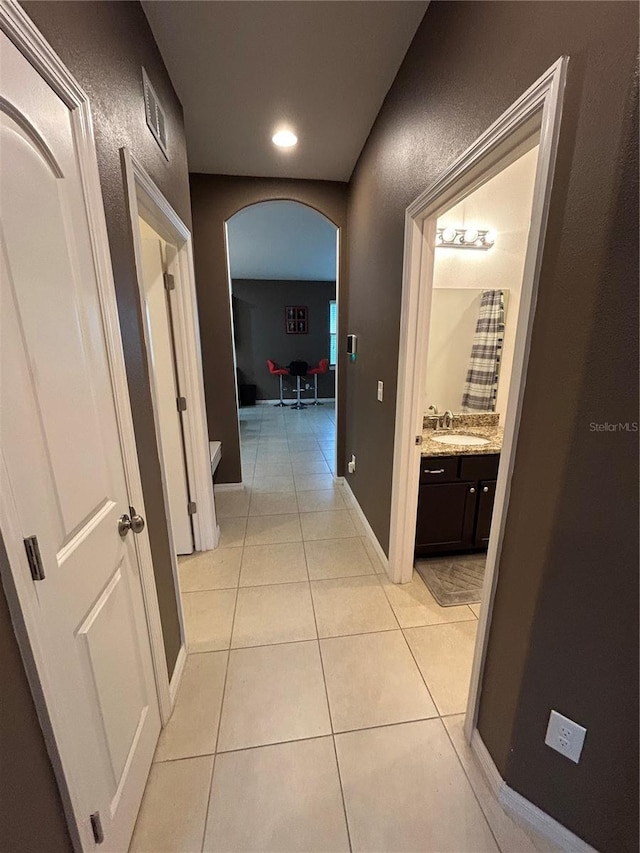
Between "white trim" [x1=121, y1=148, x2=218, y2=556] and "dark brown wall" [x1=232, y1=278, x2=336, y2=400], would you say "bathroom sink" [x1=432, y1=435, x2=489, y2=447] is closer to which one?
"white trim" [x1=121, y1=148, x2=218, y2=556]

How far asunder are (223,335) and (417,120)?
2146 mm

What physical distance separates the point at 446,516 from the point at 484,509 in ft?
0.87

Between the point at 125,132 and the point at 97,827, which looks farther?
the point at 125,132

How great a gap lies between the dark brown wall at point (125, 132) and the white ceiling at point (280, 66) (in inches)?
8.3

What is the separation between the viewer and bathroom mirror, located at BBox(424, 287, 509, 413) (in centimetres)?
261

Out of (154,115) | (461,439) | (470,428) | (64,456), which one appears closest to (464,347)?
(470,428)

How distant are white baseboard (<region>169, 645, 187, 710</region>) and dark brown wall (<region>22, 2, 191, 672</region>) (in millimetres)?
54

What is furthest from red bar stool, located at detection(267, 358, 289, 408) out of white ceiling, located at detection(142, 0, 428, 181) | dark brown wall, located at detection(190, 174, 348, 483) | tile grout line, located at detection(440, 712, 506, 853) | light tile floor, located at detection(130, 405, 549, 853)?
tile grout line, located at detection(440, 712, 506, 853)

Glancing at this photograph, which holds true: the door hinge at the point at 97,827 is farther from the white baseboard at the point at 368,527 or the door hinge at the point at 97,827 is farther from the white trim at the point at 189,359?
the white baseboard at the point at 368,527

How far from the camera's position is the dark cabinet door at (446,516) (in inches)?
86.6

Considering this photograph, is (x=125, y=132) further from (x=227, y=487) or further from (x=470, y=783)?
(x=227, y=487)

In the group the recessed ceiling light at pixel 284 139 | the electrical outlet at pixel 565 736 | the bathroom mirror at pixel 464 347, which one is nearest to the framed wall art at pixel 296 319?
the recessed ceiling light at pixel 284 139

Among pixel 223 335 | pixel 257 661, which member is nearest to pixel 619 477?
pixel 257 661

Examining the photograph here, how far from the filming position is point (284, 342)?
8.06 metres
